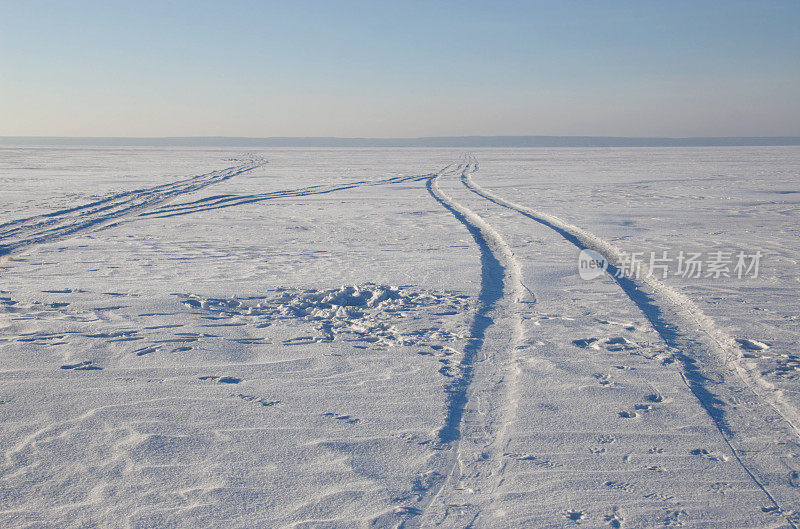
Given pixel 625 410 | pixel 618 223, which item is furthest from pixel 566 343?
pixel 618 223

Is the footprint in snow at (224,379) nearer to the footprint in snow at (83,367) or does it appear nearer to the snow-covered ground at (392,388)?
the snow-covered ground at (392,388)

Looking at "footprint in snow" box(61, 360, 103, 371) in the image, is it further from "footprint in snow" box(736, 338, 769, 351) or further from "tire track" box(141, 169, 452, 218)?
"tire track" box(141, 169, 452, 218)

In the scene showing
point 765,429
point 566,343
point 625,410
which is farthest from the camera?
point 566,343

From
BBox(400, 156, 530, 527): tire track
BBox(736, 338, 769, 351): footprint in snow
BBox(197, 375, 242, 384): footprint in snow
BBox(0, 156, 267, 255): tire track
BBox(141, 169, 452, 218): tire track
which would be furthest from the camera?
BBox(141, 169, 452, 218): tire track

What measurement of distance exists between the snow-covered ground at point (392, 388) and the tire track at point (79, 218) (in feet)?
2.59

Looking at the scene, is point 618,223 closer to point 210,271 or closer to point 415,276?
point 415,276

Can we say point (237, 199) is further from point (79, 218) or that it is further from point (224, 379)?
point (224, 379)

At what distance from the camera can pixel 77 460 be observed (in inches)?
108

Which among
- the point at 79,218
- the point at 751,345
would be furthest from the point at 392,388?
the point at 79,218

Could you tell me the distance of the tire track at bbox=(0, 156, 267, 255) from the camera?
28.8ft

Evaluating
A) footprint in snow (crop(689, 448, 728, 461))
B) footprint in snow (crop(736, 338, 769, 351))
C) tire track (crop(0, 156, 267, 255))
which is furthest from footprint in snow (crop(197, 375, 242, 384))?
tire track (crop(0, 156, 267, 255))

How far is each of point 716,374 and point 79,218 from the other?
10.9 m

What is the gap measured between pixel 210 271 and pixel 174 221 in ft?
15.5

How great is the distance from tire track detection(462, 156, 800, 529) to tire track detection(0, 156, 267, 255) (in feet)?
25.3
